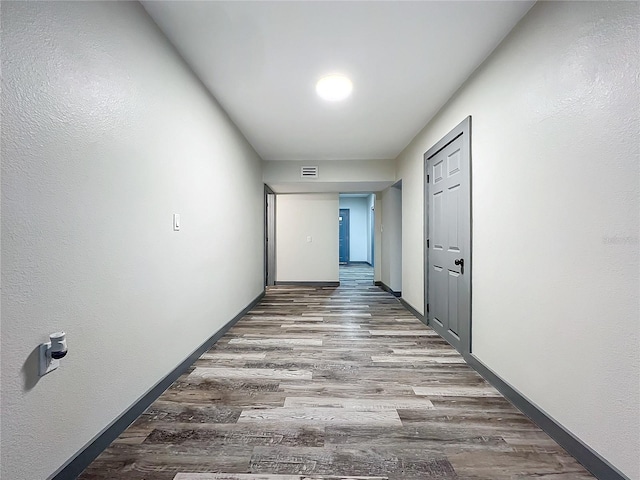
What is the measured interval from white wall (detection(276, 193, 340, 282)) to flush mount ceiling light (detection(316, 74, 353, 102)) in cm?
383

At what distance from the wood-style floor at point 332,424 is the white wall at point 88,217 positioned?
281 millimetres

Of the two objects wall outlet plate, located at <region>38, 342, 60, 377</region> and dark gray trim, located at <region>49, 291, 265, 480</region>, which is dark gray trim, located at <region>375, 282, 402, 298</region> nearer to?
dark gray trim, located at <region>49, 291, 265, 480</region>

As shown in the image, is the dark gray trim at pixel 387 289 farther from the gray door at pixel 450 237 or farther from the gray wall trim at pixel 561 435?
the gray wall trim at pixel 561 435

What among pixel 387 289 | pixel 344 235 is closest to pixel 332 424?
pixel 387 289

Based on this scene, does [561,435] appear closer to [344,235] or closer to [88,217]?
[88,217]

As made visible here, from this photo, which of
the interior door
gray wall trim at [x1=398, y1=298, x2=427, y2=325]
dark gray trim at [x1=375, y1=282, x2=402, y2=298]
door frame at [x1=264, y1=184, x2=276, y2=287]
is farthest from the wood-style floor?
the interior door

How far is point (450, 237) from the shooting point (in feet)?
9.23

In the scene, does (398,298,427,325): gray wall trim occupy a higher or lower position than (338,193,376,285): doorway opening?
lower

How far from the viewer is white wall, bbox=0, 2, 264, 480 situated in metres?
1.00

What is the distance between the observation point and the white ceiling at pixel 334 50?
1.70 m

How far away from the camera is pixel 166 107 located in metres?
1.94

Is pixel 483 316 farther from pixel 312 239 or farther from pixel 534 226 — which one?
pixel 312 239

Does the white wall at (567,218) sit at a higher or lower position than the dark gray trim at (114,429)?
higher

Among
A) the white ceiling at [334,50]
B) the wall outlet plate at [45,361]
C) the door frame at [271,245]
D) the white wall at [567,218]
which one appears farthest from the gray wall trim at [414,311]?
the wall outlet plate at [45,361]
